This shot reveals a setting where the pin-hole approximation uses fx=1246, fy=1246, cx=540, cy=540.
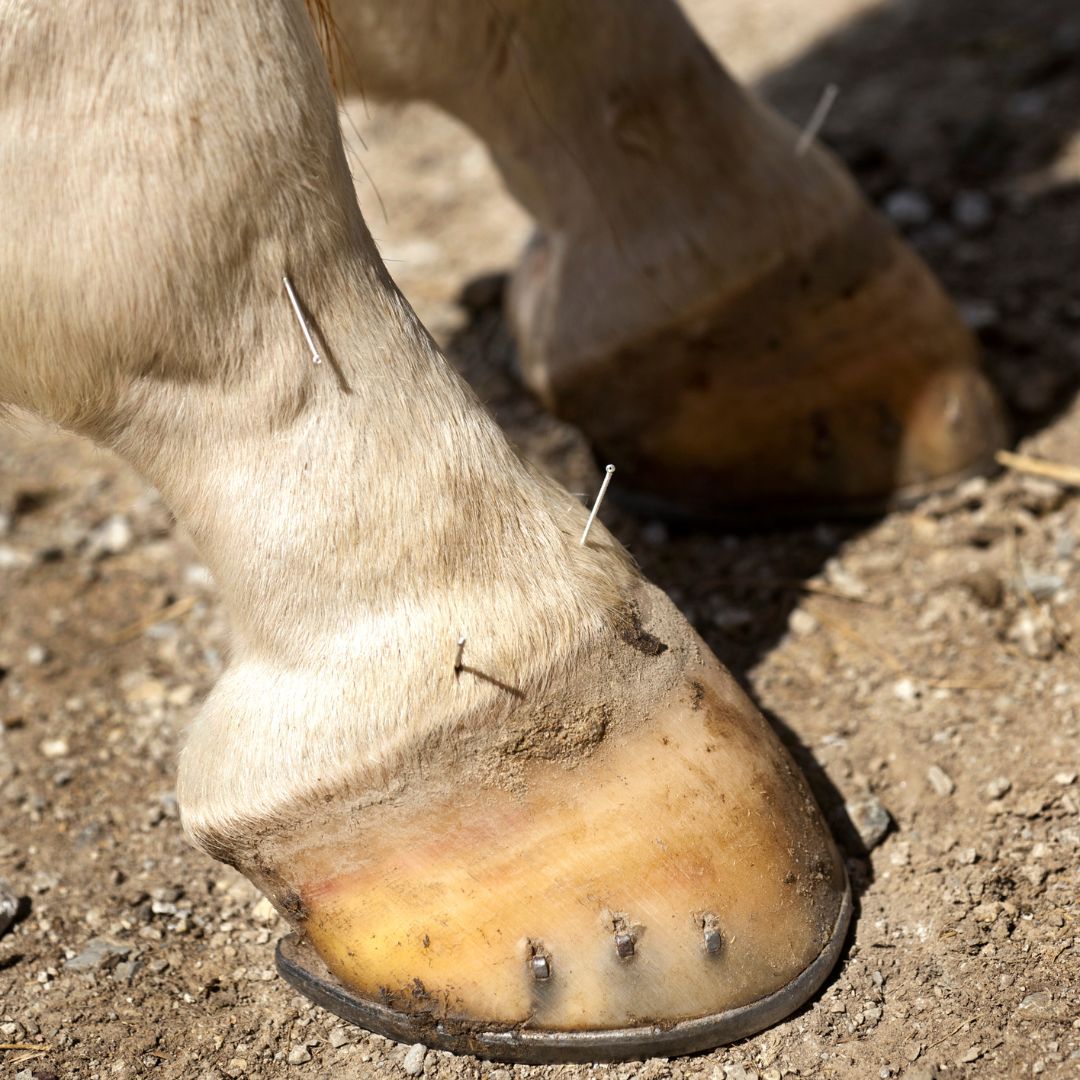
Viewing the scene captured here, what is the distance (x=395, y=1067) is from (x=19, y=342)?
68 cm

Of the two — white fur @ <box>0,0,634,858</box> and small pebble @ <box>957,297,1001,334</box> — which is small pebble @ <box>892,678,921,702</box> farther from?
small pebble @ <box>957,297,1001,334</box>

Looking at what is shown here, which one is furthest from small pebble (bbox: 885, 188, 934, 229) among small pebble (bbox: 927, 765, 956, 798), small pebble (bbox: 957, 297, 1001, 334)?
small pebble (bbox: 927, 765, 956, 798)

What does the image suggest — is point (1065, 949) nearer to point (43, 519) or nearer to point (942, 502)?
point (942, 502)

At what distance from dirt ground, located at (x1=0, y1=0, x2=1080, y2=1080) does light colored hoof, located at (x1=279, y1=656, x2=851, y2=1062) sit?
2.2 inches

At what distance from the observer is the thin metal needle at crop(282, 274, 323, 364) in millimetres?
973

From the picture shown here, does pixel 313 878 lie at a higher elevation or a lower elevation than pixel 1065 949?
higher

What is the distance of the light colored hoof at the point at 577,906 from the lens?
1.00 m

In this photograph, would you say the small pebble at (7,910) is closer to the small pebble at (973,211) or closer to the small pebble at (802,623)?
the small pebble at (802,623)

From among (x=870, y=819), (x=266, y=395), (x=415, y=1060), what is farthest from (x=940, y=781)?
(x=266, y=395)

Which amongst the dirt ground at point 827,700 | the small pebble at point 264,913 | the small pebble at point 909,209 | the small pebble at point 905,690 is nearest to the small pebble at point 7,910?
the dirt ground at point 827,700

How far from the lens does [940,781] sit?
1296 millimetres

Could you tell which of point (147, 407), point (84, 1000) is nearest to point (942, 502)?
point (147, 407)

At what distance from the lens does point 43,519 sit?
1.85 metres

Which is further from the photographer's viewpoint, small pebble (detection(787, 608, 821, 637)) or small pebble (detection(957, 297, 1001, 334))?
small pebble (detection(957, 297, 1001, 334))
